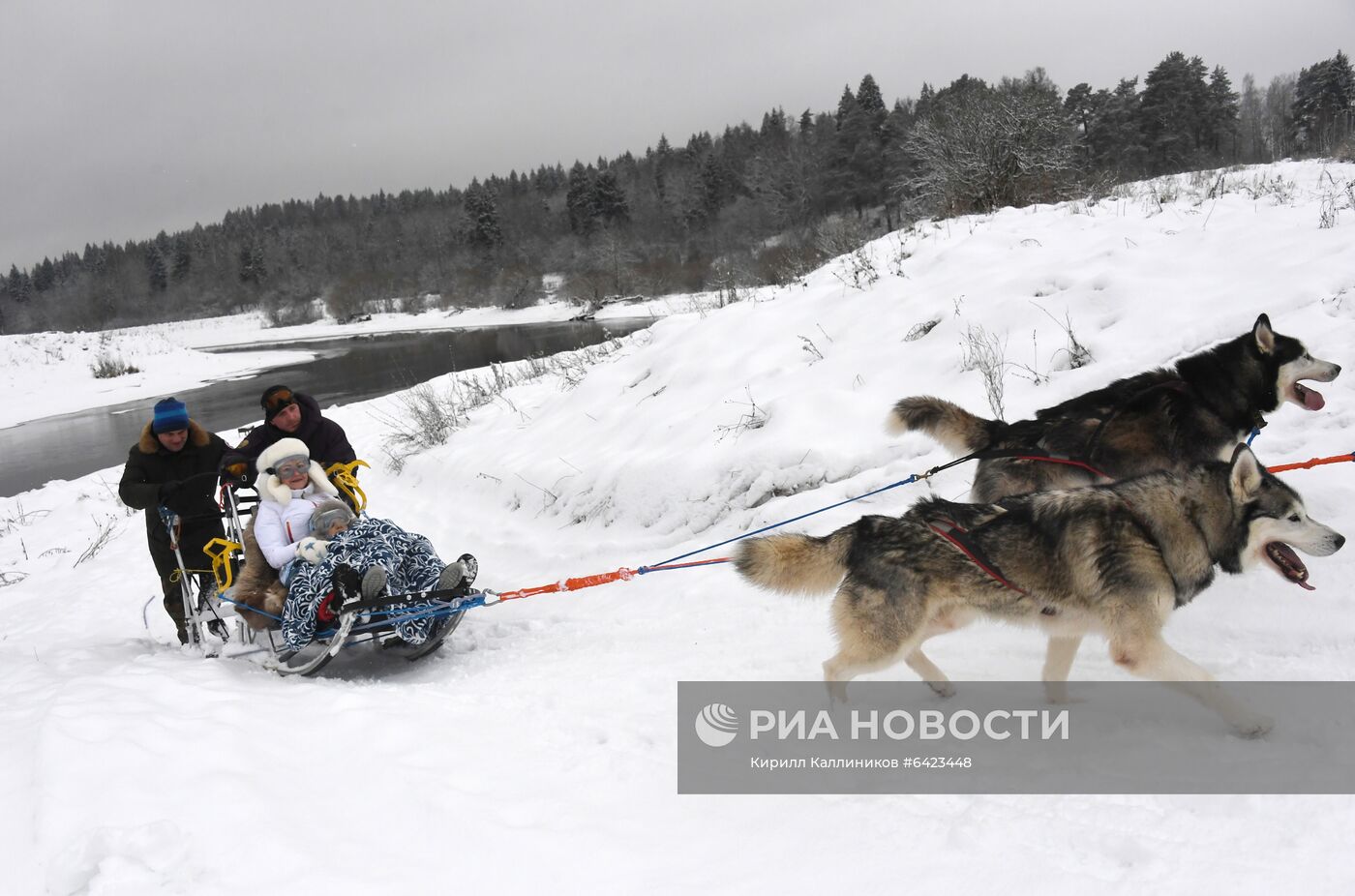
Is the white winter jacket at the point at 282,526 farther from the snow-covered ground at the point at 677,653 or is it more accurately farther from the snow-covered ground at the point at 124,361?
the snow-covered ground at the point at 124,361

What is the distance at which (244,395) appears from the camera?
25719 mm

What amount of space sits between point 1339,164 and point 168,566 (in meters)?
17.5

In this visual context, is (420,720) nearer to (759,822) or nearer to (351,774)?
(351,774)

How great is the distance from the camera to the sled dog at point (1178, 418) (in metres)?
4.33

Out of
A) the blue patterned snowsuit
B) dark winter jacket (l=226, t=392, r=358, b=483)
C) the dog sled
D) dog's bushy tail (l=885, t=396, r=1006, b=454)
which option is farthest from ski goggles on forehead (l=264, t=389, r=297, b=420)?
dog's bushy tail (l=885, t=396, r=1006, b=454)

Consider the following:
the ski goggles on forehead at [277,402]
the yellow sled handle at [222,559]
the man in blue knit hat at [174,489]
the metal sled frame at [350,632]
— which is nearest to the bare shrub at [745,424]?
the metal sled frame at [350,632]

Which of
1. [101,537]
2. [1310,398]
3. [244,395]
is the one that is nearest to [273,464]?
[1310,398]

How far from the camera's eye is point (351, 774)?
3.16 meters

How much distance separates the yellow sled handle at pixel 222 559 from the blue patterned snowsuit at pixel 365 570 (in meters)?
0.85

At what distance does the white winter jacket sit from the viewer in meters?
5.23

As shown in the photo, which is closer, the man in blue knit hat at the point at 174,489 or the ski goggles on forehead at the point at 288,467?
the ski goggles on forehead at the point at 288,467

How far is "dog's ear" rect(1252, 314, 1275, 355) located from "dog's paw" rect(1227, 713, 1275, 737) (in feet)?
7.80

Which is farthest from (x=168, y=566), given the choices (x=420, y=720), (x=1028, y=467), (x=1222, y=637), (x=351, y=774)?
(x=1222, y=637)

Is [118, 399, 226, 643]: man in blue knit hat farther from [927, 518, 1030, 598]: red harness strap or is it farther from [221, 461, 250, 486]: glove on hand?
[927, 518, 1030, 598]: red harness strap
